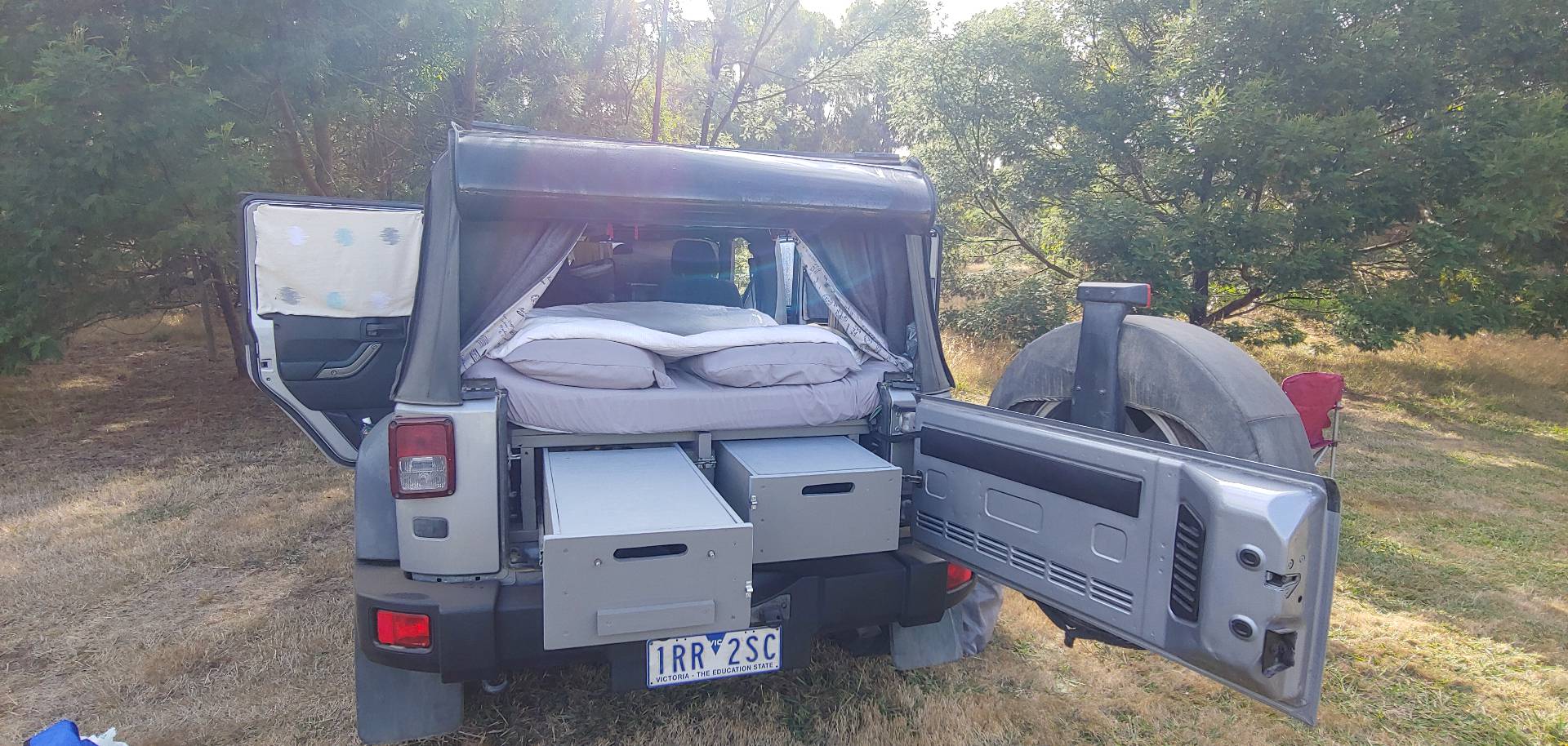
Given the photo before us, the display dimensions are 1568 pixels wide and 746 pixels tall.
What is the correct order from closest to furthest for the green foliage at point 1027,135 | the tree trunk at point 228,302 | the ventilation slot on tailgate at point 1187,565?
the ventilation slot on tailgate at point 1187,565, the green foliage at point 1027,135, the tree trunk at point 228,302

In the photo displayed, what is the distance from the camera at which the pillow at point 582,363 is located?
9.09ft

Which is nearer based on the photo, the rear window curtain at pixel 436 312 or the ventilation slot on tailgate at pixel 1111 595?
the ventilation slot on tailgate at pixel 1111 595

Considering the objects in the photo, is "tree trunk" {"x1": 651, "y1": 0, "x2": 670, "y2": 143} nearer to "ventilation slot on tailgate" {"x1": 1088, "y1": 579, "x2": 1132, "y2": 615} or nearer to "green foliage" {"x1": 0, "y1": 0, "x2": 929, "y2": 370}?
"green foliage" {"x1": 0, "y1": 0, "x2": 929, "y2": 370}

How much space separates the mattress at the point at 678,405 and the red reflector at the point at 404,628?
0.69 m

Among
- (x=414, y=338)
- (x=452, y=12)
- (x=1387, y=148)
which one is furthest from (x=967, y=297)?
(x=414, y=338)

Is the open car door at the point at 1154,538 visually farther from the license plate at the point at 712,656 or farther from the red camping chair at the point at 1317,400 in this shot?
the red camping chair at the point at 1317,400

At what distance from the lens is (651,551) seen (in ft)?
7.01

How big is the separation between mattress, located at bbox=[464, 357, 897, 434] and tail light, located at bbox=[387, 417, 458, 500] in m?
0.30

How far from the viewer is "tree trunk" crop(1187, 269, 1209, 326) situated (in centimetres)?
952

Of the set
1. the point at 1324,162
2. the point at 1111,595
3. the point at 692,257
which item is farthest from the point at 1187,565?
the point at 1324,162

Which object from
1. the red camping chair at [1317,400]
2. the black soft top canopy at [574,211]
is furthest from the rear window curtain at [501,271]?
the red camping chair at [1317,400]

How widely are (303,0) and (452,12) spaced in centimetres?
125

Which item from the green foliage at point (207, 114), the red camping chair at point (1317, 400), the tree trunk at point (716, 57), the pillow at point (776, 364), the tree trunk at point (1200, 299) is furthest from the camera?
the tree trunk at point (716, 57)

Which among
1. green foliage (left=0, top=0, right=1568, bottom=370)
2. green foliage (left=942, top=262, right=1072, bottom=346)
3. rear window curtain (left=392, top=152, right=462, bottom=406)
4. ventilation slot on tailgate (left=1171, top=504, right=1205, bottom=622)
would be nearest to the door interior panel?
rear window curtain (left=392, top=152, right=462, bottom=406)
